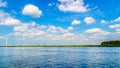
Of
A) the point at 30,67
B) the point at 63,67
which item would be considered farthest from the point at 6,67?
the point at 63,67

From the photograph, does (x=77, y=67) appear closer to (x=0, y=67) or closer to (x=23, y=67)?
(x=23, y=67)

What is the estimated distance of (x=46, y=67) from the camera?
4409 centimetres

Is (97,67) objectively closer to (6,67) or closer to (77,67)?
(77,67)

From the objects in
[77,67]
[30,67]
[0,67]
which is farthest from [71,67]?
[0,67]

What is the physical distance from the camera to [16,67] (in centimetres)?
4300

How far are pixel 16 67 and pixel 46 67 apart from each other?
631 cm

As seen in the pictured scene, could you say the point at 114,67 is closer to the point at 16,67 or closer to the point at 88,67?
the point at 88,67

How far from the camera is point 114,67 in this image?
43.8 meters

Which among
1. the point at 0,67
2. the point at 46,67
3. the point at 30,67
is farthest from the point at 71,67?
the point at 0,67

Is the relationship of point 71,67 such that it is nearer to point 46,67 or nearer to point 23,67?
point 46,67

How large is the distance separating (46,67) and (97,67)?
10976 mm

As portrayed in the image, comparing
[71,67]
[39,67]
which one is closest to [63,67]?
[71,67]

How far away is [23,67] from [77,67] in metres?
11.5

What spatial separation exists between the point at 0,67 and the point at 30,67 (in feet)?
20.9
